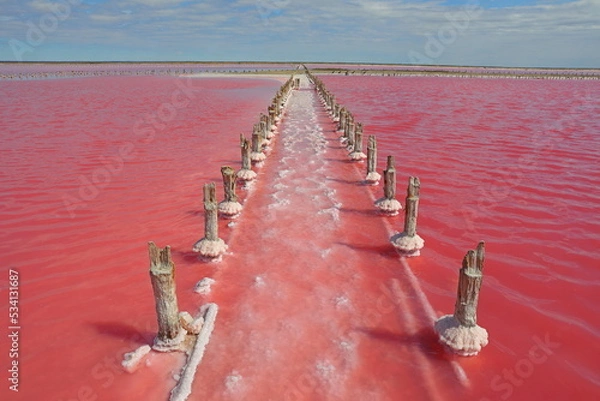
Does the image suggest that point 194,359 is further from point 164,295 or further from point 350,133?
point 350,133

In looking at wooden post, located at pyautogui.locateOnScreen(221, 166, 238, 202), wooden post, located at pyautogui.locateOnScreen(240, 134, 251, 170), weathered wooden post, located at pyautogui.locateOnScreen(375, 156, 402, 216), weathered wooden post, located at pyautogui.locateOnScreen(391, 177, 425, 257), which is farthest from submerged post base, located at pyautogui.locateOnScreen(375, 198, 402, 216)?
wooden post, located at pyautogui.locateOnScreen(240, 134, 251, 170)

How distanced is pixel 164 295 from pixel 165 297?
3cm

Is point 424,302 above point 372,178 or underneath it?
underneath

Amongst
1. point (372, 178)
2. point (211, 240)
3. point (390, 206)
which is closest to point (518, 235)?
point (390, 206)

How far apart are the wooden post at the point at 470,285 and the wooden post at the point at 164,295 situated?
4.35 m

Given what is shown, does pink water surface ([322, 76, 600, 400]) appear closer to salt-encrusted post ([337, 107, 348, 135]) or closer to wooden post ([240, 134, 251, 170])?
salt-encrusted post ([337, 107, 348, 135])

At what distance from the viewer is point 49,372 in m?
6.16

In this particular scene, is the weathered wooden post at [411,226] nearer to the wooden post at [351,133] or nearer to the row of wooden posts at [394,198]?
the row of wooden posts at [394,198]

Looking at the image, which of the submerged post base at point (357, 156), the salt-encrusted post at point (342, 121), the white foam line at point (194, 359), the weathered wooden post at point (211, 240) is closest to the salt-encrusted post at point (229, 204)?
the weathered wooden post at point (211, 240)

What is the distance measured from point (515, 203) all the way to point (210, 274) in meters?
9.63

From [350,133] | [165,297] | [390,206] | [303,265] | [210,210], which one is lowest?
[303,265]

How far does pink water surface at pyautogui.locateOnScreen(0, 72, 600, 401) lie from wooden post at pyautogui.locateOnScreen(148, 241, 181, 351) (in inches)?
12.0

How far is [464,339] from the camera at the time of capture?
6.34 m

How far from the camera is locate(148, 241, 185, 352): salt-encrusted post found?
242 inches
